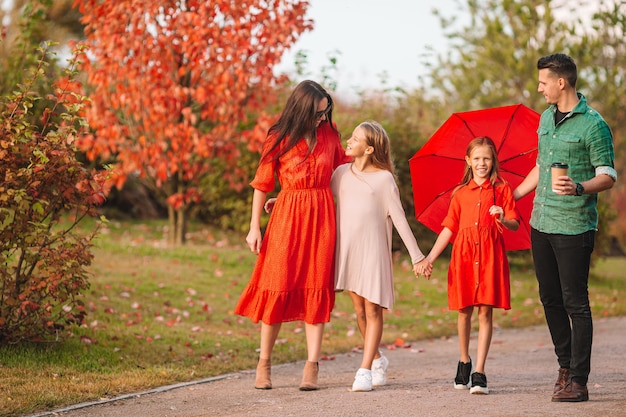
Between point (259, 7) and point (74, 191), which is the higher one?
point (259, 7)

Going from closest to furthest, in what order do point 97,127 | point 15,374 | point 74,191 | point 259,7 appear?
point 15,374
point 74,191
point 259,7
point 97,127

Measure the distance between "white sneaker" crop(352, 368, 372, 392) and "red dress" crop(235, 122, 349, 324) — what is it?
41cm

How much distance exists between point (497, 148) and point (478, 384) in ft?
5.08

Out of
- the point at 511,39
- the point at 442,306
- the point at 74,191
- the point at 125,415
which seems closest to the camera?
the point at 125,415

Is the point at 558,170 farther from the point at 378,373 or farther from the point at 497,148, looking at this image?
the point at 378,373

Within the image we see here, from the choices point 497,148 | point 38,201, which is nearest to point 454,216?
point 497,148

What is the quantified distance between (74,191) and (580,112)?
137 inches

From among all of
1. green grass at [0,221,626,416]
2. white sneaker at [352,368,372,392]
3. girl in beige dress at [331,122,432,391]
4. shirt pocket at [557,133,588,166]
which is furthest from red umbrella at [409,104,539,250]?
green grass at [0,221,626,416]

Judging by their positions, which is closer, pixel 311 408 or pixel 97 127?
pixel 311 408

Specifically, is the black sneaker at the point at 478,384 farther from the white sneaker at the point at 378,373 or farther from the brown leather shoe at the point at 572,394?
the white sneaker at the point at 378,373

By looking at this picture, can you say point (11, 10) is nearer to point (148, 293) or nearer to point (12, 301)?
point (148, 293)


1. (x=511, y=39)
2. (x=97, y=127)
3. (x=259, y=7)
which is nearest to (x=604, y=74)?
(x=511, y=39)

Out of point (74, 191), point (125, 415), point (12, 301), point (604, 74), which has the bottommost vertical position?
point (125, 415)

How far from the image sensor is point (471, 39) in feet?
65.6
